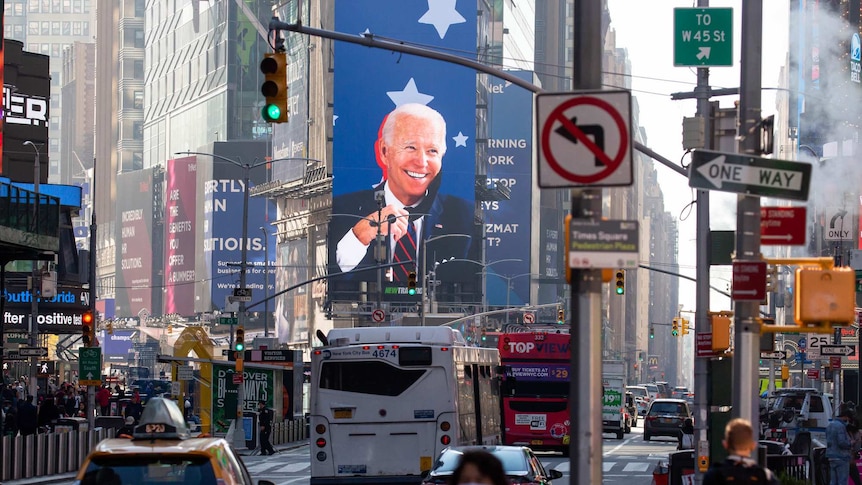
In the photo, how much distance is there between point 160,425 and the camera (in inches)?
483

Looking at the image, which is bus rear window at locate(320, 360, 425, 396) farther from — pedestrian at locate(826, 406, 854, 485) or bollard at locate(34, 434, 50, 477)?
bollard at locate(34, 434, 50, 477)

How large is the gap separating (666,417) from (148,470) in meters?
43.3

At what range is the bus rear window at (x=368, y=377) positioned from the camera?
25.2m

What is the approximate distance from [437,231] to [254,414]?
71.5m

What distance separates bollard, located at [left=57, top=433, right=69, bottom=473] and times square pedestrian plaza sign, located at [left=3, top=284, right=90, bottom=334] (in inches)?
1469

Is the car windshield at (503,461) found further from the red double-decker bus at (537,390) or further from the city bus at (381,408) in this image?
the red double-decker bus at (537,390)

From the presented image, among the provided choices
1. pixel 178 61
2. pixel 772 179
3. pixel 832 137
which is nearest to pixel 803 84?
pixel 832 137

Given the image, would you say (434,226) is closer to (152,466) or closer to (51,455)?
(51,455)

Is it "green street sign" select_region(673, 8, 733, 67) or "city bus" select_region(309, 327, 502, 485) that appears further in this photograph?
"city bus" select_region(309, 327, 502, 485)

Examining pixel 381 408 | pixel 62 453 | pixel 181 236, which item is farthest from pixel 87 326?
pixel 181 236

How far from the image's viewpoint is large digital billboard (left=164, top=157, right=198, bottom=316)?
183 meters

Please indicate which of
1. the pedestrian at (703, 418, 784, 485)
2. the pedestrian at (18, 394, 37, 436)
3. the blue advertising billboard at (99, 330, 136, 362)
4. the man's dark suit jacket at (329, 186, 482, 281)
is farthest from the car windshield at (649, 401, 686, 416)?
the blue advertising billboard at (99, 330, 136, 362)

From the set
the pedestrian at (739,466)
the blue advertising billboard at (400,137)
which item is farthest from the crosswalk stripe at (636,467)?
the blue advertising billboard at (400,137)

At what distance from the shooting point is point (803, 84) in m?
116
